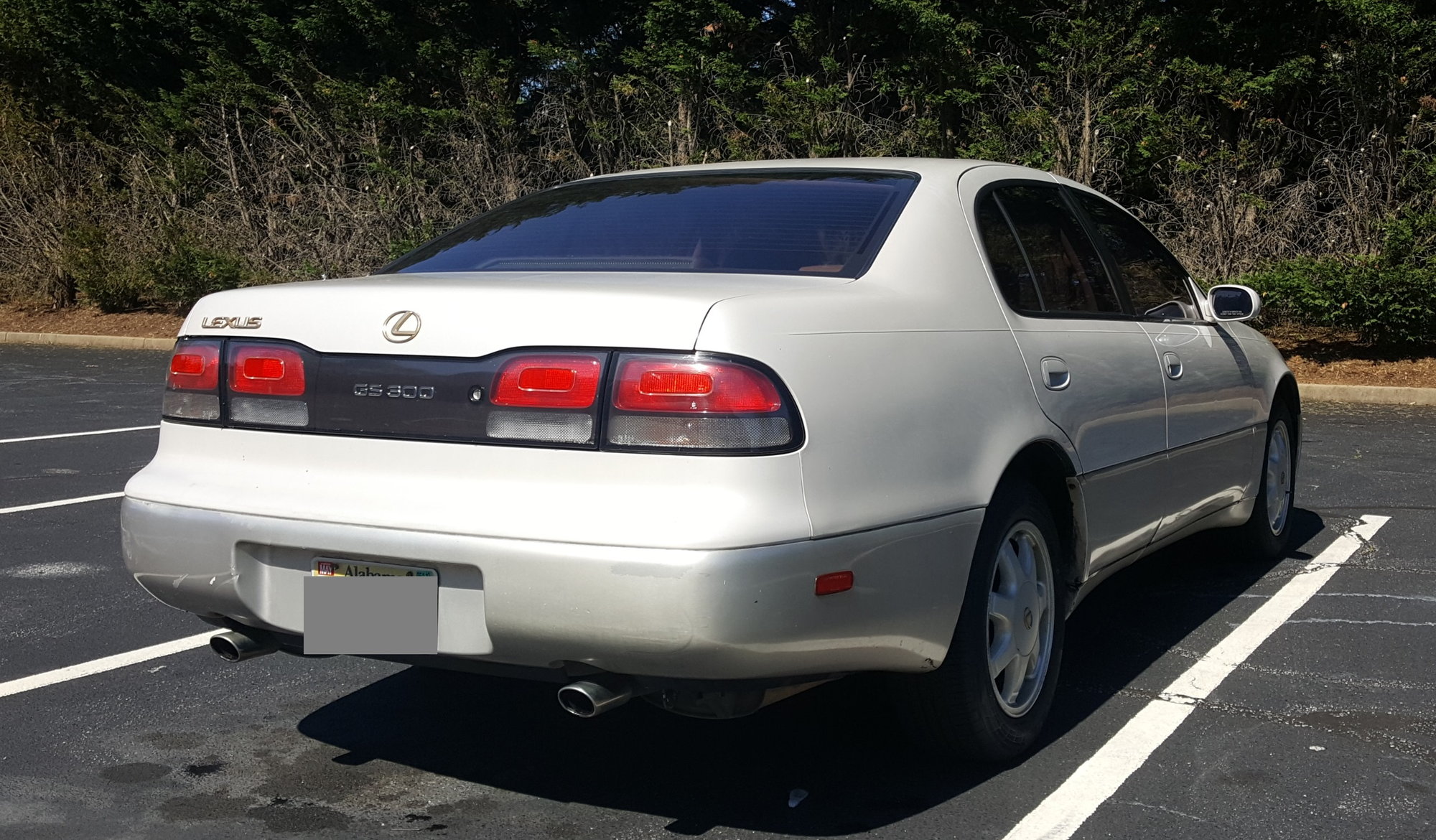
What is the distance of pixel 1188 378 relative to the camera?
15.4 feet

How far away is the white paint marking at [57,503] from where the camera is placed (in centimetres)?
696

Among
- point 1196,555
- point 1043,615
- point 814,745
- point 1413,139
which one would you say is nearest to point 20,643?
point 814,745

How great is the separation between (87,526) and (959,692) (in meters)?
4.79

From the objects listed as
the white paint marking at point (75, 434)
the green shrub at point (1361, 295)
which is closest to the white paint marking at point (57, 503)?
the white paint marking at point (75, 434)

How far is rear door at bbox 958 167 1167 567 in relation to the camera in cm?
379

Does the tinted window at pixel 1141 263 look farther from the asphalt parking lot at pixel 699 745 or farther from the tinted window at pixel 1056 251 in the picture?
the asphalt parking lot at pixel 699 745

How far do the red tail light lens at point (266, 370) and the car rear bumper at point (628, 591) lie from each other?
0.99ft

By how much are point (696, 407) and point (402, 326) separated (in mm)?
725

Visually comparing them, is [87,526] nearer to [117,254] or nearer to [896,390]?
[896,390]

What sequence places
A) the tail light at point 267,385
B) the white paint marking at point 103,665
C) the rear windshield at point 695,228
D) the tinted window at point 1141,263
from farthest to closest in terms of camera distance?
the tinted window at point 1141,263
the white paint marking at point 103,665
the rear windshield at point 695,228
the tail light at point 267,385

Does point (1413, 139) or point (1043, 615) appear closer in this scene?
point (1043, 615)

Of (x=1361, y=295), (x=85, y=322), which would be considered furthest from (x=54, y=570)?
(x=85, y=322)

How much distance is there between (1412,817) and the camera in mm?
3221

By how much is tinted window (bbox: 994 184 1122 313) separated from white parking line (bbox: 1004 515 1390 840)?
1.18 metres
